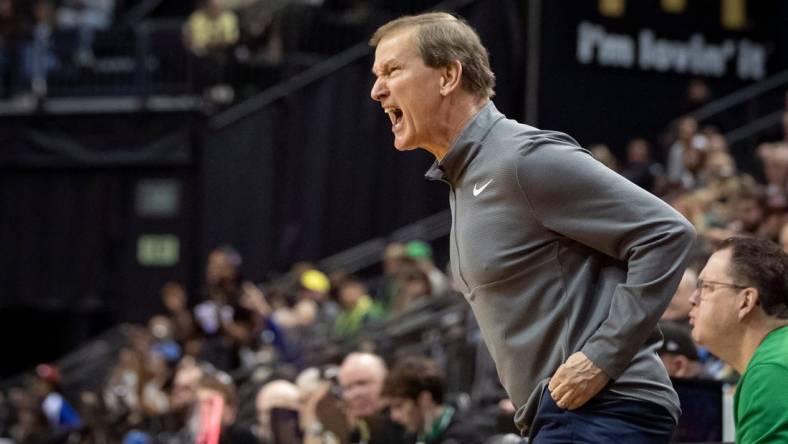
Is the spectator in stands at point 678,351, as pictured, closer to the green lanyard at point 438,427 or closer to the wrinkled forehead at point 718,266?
the green lanyard at point 438,427

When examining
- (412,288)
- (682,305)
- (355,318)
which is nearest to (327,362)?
(412,288)

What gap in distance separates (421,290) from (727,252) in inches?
325

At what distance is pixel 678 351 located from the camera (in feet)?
17.9

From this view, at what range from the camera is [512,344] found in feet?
11.3

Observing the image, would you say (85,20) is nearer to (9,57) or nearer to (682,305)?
(9,57)

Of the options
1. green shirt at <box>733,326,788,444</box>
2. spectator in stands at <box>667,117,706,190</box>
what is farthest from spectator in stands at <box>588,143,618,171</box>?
green shirt at <box>733,326,788,444</box>

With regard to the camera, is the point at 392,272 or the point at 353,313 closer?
the point at 353,313

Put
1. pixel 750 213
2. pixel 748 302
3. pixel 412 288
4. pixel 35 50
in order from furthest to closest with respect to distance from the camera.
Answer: pixel 35 50, pixel 412 288, pixel 750 213, pixel 748 302

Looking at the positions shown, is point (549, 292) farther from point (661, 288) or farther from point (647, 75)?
point (647, 75)

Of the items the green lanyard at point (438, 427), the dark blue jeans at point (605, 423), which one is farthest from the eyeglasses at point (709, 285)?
the green lanyard at point (438, 427)

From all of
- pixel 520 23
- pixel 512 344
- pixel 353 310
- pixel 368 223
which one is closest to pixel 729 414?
pixel 512 344

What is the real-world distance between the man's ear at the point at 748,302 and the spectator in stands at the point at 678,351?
5.48 ft

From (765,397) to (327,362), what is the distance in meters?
7.18

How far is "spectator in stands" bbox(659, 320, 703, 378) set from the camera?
545 cm
